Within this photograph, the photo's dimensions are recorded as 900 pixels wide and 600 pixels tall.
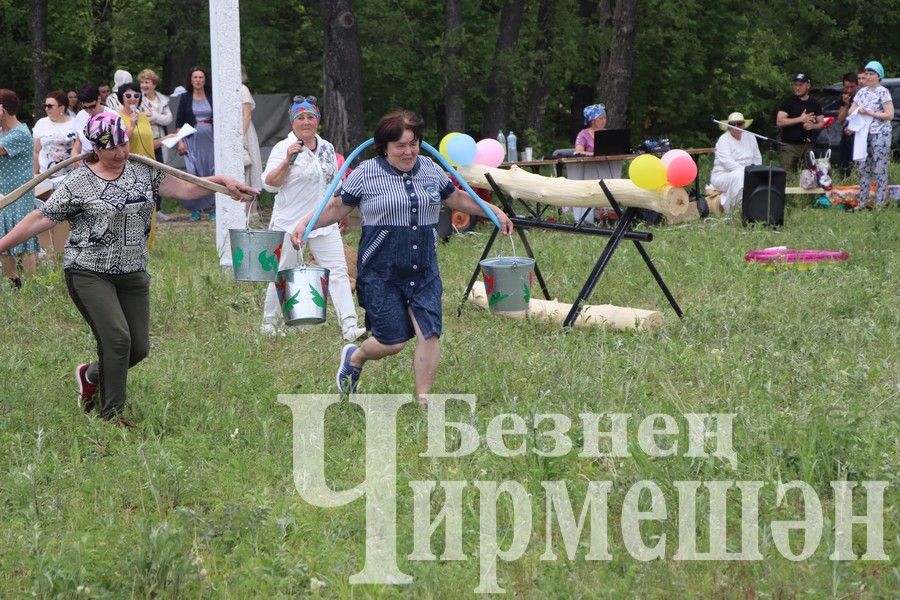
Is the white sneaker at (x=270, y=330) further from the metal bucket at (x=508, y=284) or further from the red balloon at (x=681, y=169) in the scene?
the red balloon at (x=681, y=169)

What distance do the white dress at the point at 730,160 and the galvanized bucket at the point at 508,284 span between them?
928 centimetres

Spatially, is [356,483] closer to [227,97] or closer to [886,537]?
[886,537]

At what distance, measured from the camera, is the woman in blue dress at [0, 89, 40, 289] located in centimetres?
1110

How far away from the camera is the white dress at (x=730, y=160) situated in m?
16.7

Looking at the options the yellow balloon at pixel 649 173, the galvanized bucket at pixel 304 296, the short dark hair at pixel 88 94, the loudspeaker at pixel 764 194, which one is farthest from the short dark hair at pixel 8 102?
the loudspeaker at pixel 764 194

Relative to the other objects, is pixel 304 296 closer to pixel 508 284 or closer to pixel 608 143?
pixel 508 284

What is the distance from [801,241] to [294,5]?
60.7 feet

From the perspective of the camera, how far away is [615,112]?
68.6 feet

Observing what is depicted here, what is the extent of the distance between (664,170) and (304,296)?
2889 millimetres

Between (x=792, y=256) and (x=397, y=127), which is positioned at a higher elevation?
(x=397, y=127)

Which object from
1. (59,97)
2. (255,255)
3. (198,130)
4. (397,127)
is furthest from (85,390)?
(198,130)

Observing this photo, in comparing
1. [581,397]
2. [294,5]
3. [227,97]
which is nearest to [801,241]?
[227,97]

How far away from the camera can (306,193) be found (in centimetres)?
907

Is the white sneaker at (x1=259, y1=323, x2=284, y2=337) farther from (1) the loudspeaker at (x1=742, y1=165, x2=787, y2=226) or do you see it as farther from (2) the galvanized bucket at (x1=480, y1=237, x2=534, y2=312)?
(1) the loudspeaker at (x1=742, y1=165, x2=787, y2=226)
